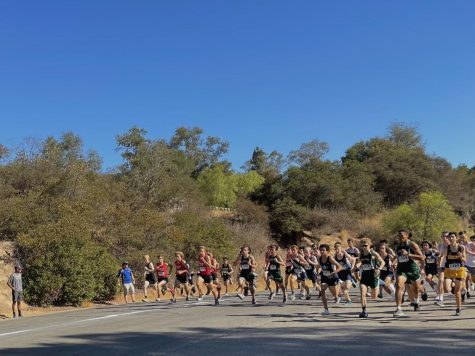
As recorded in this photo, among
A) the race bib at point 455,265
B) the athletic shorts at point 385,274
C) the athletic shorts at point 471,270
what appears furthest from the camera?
the athletic shorts at point 385,274

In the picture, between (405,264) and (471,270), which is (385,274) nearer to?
(471,270)

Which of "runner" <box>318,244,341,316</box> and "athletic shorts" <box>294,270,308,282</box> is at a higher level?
"runner" <box>318,244,341,316</box>

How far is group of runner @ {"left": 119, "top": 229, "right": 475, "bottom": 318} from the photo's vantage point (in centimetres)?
1220

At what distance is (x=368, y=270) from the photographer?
12656mm

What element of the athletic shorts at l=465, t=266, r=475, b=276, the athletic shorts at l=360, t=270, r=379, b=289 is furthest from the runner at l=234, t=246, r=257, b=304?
the athletic shorts at l=465, t=266, r=475, b=276

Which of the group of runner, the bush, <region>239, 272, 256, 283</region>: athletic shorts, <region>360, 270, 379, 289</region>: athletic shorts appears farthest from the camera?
the bush

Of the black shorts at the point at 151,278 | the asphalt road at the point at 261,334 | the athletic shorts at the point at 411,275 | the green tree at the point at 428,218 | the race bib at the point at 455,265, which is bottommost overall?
the asphalt road at the point at 261,334

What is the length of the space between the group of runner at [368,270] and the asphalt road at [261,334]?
696 millimetres

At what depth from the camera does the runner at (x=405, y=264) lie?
12.0 m

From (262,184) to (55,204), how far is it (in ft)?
125

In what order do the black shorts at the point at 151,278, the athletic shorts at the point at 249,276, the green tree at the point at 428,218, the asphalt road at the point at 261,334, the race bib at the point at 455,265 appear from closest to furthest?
the asphalt road at the point at 261,334 < the race bib at the point at 455,265 < the athletic shorts at the point at 249,276 < the black shorts at the point at 151,278 < the green tree at the point at 428,218

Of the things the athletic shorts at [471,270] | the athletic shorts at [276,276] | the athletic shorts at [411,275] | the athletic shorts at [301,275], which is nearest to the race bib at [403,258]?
the athletic shorts at [411,275]

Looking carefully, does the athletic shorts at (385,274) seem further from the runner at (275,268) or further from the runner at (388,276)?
the runner at (275,268)

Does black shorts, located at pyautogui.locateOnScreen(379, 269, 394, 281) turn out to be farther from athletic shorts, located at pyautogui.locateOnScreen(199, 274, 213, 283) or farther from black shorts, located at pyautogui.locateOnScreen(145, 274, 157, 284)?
black shorts, located at pyautogui.locateOnScreen(145, 274, 157, 284)
